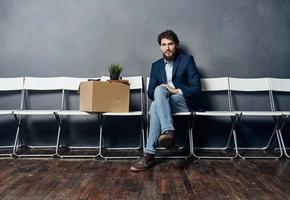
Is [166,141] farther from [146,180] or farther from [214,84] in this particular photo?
[214,84]

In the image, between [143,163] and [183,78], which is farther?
[183,78]

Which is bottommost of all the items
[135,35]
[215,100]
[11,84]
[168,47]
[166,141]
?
[166,141]

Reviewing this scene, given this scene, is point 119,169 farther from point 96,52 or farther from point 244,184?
point 96,52

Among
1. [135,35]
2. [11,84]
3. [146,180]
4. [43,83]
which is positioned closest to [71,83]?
[43,83]

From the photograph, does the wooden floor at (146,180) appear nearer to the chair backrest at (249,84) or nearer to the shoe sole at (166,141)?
the shoe sole at (166,141)

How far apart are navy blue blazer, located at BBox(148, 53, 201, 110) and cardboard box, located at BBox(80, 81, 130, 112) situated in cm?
31

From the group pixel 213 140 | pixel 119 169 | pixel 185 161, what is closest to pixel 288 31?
pixel 213 140

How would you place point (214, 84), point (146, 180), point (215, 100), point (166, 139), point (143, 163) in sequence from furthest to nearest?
point (215, 100), point (214, 84), point (143, 163), point (166, 139), point (146, 180)

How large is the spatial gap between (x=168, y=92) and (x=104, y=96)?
58cm

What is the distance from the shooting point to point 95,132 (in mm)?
3287

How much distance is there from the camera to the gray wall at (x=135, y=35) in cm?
330

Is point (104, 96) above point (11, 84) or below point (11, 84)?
below

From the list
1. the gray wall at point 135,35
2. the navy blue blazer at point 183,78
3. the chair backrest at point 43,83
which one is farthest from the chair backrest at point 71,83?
the navy blue blazer at point 183,78

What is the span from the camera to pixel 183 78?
289 cm
